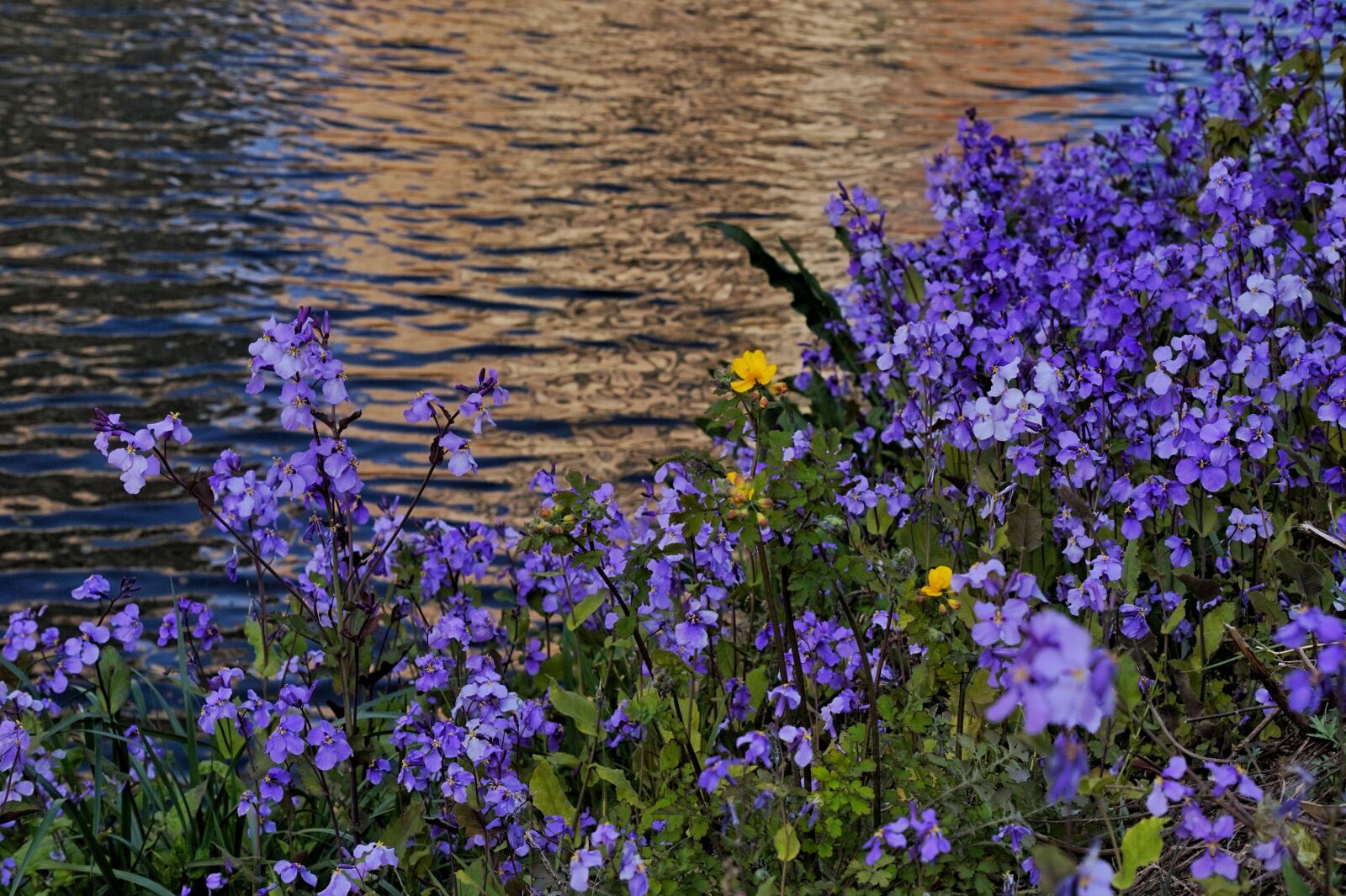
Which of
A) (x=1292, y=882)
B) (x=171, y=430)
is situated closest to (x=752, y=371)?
(x=171, y=430)

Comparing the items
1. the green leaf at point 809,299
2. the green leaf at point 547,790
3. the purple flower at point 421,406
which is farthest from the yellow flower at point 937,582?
the green leaf at point 809,299

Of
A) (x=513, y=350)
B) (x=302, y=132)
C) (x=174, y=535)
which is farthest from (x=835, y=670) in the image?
(x=302, y=132)

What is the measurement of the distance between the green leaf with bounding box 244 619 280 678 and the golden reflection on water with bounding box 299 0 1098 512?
2.71 m

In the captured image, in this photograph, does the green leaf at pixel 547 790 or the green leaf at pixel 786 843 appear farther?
the green leaf at pixel 547 790

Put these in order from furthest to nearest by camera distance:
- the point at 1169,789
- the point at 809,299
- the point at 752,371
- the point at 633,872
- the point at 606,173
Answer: the point at 606,173 → the point at 809,299 → the point at 752,371 → the point at 633,872 → the point at 1169,789

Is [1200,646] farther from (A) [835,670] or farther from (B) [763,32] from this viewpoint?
(B) [763,32]

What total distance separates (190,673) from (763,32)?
15481 millimetres

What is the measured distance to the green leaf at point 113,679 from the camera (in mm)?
2990

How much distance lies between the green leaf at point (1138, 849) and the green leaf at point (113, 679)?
2.28 metres

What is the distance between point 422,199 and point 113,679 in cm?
777

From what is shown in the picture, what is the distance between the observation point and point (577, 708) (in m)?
2.56

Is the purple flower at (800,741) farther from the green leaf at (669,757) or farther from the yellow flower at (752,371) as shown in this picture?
the yellow flower at (752,371)

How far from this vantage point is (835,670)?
270cm

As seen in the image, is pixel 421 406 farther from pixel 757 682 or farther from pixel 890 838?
pixel 890 838
